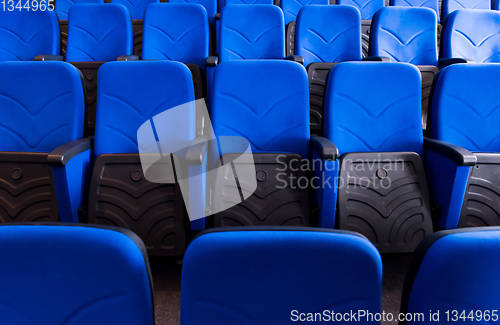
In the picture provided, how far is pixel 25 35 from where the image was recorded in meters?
1.19

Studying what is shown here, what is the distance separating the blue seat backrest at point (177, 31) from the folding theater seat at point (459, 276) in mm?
1095

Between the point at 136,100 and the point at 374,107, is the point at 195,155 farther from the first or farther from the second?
the point at 374,107

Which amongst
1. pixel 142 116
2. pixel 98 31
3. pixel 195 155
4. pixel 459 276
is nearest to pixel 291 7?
pixel 98 31

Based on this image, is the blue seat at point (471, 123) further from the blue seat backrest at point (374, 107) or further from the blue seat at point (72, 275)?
the blue seat at point (72, 275)

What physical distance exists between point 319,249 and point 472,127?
668 mm

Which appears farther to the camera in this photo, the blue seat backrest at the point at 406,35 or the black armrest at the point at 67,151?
the blue seat backrest at the point at 406,35

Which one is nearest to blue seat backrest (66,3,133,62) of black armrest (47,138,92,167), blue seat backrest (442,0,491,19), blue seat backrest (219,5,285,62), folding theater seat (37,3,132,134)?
folding theater seat (37,3,132,134)

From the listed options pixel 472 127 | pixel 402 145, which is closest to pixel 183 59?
pixel 402 145

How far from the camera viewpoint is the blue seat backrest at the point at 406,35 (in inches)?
44.6

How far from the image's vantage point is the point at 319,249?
231 mm

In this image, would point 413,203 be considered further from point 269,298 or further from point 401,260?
point 269,298

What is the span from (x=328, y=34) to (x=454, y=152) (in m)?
0.75

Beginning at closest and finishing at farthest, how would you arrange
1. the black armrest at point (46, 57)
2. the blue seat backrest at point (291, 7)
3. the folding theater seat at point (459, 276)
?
the folding theater seat at point (459, 276) → the black armrest at point (46, 57) → the blue seat backrest at point (291, 7)

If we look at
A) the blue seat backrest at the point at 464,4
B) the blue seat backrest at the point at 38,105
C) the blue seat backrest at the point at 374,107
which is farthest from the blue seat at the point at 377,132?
the blue seat backrest at the point at 464,4
